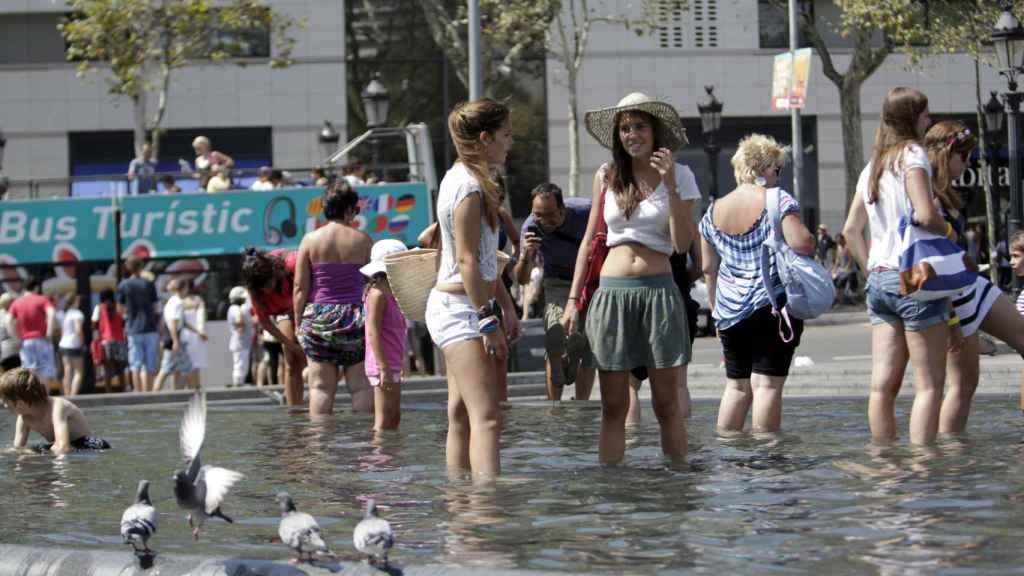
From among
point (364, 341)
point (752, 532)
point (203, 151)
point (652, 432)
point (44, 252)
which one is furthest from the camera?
point (203, 151)

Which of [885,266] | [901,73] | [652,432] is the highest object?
[901,73]

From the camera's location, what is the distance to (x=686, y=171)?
7.96m

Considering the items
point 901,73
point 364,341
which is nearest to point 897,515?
point 364,341

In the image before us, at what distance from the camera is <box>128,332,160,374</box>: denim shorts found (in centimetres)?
2216

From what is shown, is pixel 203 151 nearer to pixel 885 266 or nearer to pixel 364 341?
pixel 364 341

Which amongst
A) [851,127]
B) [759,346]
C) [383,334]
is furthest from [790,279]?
[851,127]

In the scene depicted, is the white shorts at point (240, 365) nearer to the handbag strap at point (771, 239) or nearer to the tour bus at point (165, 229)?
the tour bus at point (165, 229)

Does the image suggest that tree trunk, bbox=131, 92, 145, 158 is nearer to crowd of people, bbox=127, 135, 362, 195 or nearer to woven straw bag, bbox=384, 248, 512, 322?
crowd of people, bbox=127, 135, 362, 195

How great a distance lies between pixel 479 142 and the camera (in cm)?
768

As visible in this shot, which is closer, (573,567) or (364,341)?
(573,567)

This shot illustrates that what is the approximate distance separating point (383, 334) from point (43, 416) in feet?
7.13

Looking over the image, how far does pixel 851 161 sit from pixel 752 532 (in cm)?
3350

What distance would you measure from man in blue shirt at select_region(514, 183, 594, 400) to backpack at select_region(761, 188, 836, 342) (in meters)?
2.02

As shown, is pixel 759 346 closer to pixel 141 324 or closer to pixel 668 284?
pixel 668 284
